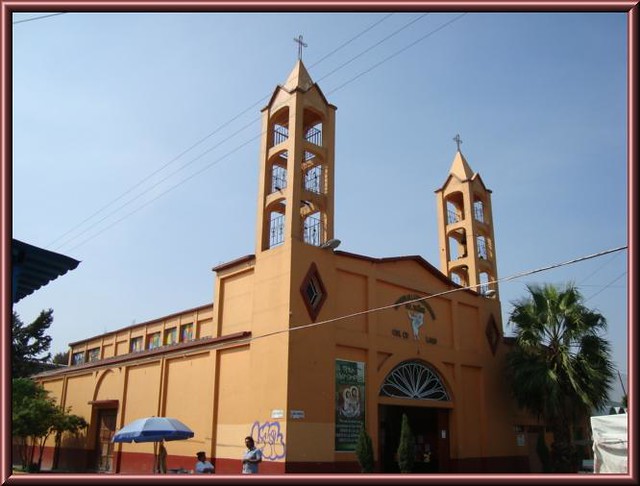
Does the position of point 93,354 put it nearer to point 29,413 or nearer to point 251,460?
point 29,413

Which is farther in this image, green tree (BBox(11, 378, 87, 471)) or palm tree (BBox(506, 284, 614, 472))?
green tree (BBox(11, 378, 87, 471))

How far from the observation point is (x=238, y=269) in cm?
2255

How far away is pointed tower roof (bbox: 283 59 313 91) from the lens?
2297cm

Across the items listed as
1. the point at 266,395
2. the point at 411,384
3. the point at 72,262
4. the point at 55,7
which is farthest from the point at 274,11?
the point at 411,384

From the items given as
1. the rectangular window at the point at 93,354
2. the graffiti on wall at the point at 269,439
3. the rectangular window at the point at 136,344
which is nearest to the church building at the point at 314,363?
the graffiti on wall at the point at 269,439

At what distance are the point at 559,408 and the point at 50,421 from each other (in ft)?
75.2

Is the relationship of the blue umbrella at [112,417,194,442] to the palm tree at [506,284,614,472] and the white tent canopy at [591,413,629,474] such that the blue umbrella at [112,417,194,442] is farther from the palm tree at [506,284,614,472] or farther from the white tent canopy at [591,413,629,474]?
the palm tree at [506,284,614,472]

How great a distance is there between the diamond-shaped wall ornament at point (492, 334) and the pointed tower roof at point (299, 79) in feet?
45.2

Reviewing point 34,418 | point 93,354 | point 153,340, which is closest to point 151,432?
point 34,418

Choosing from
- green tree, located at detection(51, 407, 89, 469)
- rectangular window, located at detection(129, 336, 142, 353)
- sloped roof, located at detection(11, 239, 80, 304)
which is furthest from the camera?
rectangular window, located at detection(129, 336, 142, 353)

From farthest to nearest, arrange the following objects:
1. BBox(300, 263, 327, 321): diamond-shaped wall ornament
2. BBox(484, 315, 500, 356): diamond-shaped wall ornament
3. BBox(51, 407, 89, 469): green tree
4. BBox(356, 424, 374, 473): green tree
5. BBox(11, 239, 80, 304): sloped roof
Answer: BBox(51, 407, 89, 469): green tree, BBox(484, 315, 500, 356): diamond-shaped wall ornament, BBox(300, 263, 327, 321): diamond-shaped wall ornament, BBox(356, 424, 374, 473): green tree, BBox(11, 239, 80, 304): sloped roof

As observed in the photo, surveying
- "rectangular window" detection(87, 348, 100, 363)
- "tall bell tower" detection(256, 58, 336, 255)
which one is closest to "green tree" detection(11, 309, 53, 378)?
"rectangular window" detection(87, 348, 100, 363)

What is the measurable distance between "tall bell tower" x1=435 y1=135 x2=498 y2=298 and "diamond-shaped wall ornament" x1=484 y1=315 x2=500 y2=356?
2710 mm

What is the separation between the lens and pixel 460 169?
31.2m
